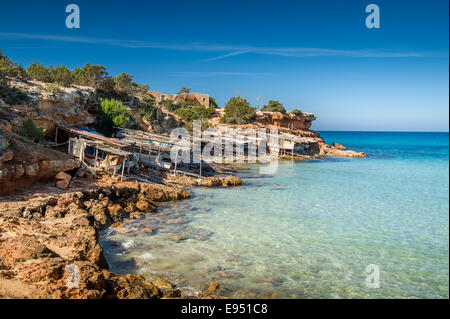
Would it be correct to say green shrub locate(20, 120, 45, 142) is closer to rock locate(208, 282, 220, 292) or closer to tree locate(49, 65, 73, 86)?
tree locate(49, 65, 73, 86)

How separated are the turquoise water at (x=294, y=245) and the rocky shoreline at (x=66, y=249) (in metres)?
0.72

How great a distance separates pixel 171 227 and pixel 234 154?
69.8ft

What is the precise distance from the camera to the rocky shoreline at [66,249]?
16.9ft

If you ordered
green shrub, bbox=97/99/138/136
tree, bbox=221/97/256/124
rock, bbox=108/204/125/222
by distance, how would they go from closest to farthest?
rock, bbox=108/204/125/222 < green shrub, bbox=97/99/138/136 < tree, bbox=221/97/256/124

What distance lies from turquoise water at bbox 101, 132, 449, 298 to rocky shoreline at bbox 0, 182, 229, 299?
2.36 ft

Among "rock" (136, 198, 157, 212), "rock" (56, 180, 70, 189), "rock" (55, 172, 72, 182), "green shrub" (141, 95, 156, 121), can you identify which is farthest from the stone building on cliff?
"rock" (56, 180, 70, 189)

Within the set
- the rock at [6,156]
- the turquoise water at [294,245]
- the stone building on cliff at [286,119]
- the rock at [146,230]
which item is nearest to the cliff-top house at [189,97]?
the stone building on cliff at [286,119]

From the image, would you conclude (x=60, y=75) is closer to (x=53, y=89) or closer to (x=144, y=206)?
(x=53, y=89)

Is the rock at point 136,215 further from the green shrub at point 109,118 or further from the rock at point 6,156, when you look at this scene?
the green shrub at point 109,118

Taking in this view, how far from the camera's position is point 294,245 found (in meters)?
9.28

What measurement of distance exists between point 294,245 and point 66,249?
6.18 metres

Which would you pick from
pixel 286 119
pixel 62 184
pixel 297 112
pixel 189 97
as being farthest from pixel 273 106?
pixel 62 184

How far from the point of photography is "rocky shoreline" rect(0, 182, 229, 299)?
5141mm
